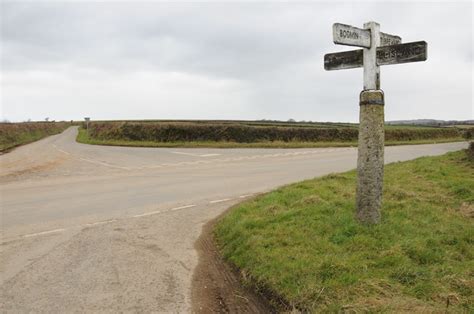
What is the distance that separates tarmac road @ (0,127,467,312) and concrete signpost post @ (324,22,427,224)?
8.83 feet

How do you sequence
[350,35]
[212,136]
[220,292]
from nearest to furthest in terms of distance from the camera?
[220,292] → [350,35] → [212,136]

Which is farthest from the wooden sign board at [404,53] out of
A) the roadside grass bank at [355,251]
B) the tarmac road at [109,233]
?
the tarmac road at [109,233]

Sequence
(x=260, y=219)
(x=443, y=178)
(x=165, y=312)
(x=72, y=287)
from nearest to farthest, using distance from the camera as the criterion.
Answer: (x=165, y=312) → (x=72, y=287) → (x=260, y=219) → (x=443, y=178)

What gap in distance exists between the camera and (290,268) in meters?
4.51

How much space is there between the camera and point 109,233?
687cm

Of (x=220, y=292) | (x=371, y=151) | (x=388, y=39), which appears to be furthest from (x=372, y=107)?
(x=220, y=292)

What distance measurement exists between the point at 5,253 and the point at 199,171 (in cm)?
962

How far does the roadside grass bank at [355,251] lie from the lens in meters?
3.80

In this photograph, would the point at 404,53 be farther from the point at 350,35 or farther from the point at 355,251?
the point at 355,251

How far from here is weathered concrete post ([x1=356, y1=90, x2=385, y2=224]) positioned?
557 centimetres

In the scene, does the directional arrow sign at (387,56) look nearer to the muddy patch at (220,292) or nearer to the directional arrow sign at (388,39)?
the directional arrow sign at (388,39)

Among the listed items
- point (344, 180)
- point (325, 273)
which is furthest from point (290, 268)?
point (344, 180)

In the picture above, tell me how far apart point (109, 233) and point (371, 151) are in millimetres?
4569

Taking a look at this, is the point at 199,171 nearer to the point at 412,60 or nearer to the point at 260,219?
the point at 260,219
